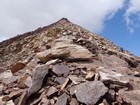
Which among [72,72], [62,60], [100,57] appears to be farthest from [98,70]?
[100,57]

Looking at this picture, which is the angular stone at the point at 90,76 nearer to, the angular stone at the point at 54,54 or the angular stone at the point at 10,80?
the angular stone at the point at 54,54

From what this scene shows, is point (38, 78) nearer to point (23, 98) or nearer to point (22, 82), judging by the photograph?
point (22, 82)

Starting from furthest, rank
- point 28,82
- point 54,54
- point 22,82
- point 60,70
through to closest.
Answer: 1. point 54,54
2. point 60,70
3. point 22,82
4. point 28,82

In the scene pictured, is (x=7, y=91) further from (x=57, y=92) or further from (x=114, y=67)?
(x=114, y=67)

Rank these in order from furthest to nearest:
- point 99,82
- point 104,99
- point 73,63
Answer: point 73,63 → point 99,82 → point 104,99

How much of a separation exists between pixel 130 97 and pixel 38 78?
2.57 metres

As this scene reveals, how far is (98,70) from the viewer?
8.98 meters

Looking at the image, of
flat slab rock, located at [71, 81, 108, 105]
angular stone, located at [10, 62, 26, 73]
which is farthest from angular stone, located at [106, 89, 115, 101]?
angular stone, located at [10, 62, 26, 73]

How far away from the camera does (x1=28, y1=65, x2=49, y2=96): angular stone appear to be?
8.34m

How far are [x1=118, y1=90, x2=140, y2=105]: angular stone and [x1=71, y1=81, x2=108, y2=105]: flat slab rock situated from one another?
42 cm

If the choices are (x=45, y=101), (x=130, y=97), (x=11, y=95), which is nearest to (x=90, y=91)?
(x=130, y=97)

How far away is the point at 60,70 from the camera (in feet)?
29.9

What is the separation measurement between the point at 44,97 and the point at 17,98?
2.57ft

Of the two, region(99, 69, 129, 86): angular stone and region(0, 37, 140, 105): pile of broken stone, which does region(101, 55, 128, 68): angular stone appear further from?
region(99, 69, 129, 86): angular stone
